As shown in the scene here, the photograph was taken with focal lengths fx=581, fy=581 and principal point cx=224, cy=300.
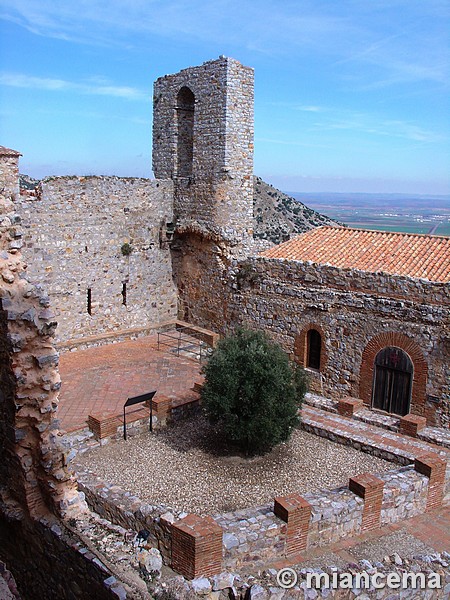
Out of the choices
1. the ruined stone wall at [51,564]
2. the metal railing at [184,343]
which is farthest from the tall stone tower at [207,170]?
the ruined stone wall at [51,564]

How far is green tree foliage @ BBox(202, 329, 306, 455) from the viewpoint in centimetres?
1016

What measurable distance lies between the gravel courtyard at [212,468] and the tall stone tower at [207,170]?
5.87 meters

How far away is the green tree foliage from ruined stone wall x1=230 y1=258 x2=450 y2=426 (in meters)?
2.80

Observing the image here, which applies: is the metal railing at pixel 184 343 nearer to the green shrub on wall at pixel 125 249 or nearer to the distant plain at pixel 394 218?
the green shrub on wall at pixel 125 249

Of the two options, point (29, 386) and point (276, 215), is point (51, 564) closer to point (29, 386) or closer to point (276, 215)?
point (29, 386)

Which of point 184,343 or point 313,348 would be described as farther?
point 184,343

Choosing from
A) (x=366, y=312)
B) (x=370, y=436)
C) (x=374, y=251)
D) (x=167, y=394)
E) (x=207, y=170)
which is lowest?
(x=370, y=436)

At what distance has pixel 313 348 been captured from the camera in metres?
14.1

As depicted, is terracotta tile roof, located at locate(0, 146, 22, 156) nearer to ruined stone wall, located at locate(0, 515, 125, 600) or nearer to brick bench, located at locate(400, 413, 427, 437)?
ruined stone wall, located at locate(0, 515, 125, 600)

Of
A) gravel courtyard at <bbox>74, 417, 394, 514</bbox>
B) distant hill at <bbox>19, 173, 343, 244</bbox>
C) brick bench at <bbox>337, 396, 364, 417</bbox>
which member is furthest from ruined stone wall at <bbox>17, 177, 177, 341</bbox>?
distant hill at <bbox>19, 173, 343, 244</bbox>

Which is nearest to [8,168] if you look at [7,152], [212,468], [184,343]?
[7,152]

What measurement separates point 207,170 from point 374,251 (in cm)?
526

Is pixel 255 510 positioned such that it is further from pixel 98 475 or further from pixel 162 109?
pixel 162 109

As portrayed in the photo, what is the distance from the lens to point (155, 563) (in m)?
6.57
